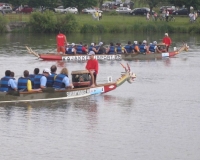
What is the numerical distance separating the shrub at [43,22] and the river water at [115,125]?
3262 centimetres

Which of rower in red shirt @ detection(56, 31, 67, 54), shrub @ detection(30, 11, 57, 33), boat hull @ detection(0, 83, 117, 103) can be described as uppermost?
shrub @ detection(30, 11, 57, 33)

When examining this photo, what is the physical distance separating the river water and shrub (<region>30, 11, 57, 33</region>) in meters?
32.6

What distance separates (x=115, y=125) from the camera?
75.4 feet

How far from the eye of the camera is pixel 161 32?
69625 millimetres

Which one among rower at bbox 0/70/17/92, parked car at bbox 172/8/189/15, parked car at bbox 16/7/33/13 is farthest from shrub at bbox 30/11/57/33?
rower at bbox 0/70/17/92

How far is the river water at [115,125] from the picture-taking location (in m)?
19.7

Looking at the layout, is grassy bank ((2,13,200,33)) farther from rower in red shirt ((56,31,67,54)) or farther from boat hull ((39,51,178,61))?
rower in red shirt ((56,31,67,54))

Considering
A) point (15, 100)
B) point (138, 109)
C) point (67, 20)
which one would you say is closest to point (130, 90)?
point (138, 109)

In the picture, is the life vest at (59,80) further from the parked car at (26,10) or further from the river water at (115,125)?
the parked car at (26,10)

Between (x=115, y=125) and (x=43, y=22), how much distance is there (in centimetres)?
4541

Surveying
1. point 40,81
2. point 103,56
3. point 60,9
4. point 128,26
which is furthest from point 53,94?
point 60,9

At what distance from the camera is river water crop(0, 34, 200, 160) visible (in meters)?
19.7

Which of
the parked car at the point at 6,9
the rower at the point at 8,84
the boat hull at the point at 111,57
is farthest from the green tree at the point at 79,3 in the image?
the rower at the point at 8,84

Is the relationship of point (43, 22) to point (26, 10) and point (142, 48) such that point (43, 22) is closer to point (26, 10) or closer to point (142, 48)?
point (26, 10)
